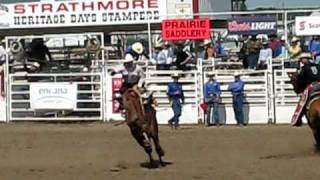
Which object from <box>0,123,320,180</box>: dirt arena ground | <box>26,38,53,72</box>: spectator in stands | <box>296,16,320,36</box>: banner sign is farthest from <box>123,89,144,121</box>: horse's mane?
<box>26,38,53,72</box>: spectator in stands

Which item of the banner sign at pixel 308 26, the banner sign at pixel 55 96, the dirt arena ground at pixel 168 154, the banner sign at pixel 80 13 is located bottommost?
the dirt arena ground at pixel 168 154

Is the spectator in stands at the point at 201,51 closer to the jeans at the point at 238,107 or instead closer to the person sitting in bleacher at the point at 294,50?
the person sitting in bleacher at the point at 294,50

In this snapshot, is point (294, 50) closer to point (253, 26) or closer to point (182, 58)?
point (253, 26)

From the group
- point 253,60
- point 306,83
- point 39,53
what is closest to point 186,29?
point 253,60

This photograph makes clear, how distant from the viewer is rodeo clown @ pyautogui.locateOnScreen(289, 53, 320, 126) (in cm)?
1421

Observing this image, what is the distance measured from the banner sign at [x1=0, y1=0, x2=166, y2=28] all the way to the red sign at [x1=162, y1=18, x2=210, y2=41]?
83.9 inches

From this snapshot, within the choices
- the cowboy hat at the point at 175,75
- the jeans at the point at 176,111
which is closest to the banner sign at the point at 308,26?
the cowboy hat at the point at 175,75

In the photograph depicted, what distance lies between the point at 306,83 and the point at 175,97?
7546mm

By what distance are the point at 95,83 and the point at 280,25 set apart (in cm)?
682

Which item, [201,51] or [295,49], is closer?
[295,49]

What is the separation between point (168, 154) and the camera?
15.5 m

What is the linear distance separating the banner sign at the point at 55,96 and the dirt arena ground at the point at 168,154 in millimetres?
1888

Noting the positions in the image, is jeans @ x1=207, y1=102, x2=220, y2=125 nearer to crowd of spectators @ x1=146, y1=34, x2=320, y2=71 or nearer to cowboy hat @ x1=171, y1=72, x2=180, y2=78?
cowboy hat @ x1=171, y1=72, x2=180, y2=78

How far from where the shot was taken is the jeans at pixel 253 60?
2391 centimetres
